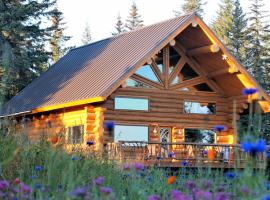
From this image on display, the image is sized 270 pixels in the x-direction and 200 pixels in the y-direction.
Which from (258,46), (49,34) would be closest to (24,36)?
(49,34)

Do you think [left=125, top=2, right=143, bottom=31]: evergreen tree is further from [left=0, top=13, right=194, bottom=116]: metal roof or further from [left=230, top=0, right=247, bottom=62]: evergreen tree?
[left=0, top=13, right=194, bottom=116]: metal roof

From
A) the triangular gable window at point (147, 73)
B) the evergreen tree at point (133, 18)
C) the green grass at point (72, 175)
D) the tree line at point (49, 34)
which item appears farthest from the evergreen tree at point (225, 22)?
the green grass at point (72, 175)

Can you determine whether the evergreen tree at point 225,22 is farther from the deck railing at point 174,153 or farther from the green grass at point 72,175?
the green grass at point 72,175

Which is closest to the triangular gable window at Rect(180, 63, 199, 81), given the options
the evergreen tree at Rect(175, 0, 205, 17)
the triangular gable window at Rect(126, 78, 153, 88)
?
the triangular gable window at Rect(126, 78, 153, 88)

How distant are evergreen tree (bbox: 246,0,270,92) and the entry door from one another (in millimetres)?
19647

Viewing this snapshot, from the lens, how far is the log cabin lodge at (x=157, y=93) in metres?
20.1

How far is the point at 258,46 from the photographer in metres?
44.8

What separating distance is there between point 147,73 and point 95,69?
207 centimetres

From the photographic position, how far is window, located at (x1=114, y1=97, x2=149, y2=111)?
2112cm

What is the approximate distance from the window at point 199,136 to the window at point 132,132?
217 centimetres

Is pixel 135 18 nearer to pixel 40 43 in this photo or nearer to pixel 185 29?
pixel 40 43

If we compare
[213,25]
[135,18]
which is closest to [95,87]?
[213,25]

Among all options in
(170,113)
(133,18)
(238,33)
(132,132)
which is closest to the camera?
(132,132)

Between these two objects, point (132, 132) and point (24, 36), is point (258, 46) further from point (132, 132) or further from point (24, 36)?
point (132, 132)
